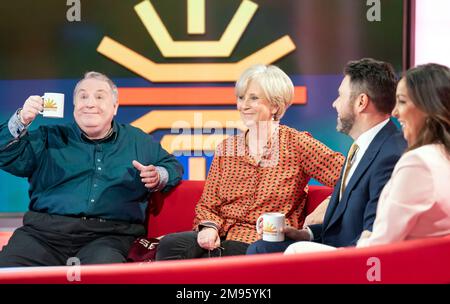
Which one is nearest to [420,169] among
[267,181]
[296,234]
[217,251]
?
[296,234]

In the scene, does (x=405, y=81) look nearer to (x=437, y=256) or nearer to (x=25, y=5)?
(x=437, y=256)

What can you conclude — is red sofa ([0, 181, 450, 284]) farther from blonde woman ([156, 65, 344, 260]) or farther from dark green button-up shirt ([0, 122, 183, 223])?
dark green button-up shirt ([0, 122, 183, 223])

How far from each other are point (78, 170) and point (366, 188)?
5.23 ft

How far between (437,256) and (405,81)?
1.99ft


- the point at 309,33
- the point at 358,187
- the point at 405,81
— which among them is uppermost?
the point at 309,33

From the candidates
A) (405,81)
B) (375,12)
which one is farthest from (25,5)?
(405,81)

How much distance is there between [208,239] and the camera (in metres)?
2.92

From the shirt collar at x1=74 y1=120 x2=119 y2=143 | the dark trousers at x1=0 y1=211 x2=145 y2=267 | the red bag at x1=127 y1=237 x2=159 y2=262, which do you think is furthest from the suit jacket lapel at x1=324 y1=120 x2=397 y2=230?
the shirt collar at x1=74 y1=120 x2=119 y2=143

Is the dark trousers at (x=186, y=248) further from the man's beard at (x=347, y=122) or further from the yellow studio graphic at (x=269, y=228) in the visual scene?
the man's beard at (x=347, y=122)

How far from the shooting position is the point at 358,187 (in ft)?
7.73

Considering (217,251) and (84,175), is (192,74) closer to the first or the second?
(84,175)

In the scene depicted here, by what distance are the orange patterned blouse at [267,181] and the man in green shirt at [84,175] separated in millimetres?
384

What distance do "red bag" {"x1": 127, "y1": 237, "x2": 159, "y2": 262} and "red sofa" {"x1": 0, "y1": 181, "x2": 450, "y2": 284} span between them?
0.96 meters

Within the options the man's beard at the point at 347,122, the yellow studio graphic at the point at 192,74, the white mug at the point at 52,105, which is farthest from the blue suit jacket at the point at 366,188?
the yellow studio graphic at the point at 192,74
